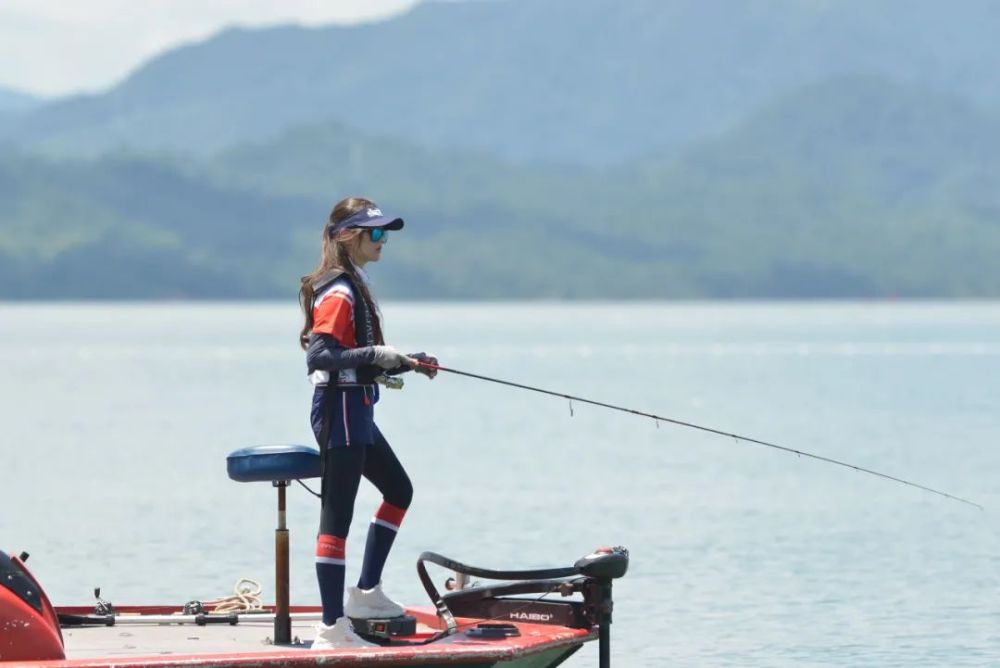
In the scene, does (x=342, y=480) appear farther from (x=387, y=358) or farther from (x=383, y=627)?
(x=383, y=627)

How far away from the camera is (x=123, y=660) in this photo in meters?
9.05

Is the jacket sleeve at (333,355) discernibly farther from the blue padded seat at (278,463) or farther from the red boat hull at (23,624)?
the red boat hull at (23,624)

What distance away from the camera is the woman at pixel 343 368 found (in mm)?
9672

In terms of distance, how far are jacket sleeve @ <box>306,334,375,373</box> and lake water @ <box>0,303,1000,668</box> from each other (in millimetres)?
5753

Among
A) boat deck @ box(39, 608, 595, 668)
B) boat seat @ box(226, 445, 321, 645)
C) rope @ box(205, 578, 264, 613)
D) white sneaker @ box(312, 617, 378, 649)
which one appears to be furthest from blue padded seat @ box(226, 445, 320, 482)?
rope @ box(205, 578, 264, 613)

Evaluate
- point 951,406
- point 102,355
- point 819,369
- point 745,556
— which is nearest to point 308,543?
point 745,556

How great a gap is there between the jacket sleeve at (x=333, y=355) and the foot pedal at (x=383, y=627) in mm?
1499

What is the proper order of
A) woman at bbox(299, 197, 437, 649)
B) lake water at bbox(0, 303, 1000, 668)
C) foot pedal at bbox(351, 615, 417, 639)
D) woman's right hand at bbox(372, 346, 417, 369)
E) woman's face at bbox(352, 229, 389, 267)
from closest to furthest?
woman's right hand at bbox(372, 346, 417, 369), woman at bbox(299, 197, 437, 649), woman's face at bbox(352, 229, 389, 267), foot pedal at bbox(351, 615, 417, 639), lake water at bbox(0, 303, 1000, 668)

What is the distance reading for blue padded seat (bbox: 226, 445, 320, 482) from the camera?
9914 mm

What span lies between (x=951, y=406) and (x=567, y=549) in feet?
109

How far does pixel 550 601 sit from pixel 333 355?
77.6 inches

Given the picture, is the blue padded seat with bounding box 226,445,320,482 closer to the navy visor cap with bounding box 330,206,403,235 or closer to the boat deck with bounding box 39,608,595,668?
the boat deck with bounding box 39,608,595,668

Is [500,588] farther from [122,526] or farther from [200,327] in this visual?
[200,327]

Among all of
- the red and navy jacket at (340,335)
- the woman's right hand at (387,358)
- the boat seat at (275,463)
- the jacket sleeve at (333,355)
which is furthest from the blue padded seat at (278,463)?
the woman's right hand at (387,358)
